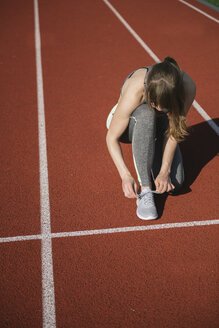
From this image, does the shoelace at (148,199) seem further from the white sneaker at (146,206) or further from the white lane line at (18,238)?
the white lane line at (18,238)

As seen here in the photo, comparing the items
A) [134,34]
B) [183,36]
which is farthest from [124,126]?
[134,34]

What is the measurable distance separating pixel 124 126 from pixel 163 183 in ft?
1.87

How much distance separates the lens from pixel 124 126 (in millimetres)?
3197

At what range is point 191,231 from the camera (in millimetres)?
3145

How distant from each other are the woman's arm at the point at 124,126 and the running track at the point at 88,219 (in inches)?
13.6

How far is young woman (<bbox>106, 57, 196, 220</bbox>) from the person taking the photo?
2.75m

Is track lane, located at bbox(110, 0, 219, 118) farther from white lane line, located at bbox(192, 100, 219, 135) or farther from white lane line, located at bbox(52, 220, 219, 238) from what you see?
white lane line, located at bbox(52, 220, 219, 238)

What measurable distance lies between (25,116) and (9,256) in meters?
2.45

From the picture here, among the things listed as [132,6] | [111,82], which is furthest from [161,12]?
[111,82]

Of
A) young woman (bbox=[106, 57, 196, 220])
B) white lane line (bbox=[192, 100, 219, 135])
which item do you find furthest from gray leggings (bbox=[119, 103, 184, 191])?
white lane line (bbox=[192, 100, 219, 135])

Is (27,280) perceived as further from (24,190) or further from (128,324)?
(24,190)

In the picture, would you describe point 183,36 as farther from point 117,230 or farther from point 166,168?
point 117,230

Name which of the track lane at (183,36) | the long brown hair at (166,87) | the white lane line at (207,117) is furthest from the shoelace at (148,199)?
the track lane at (183,36)

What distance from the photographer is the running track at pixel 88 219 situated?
256cm
